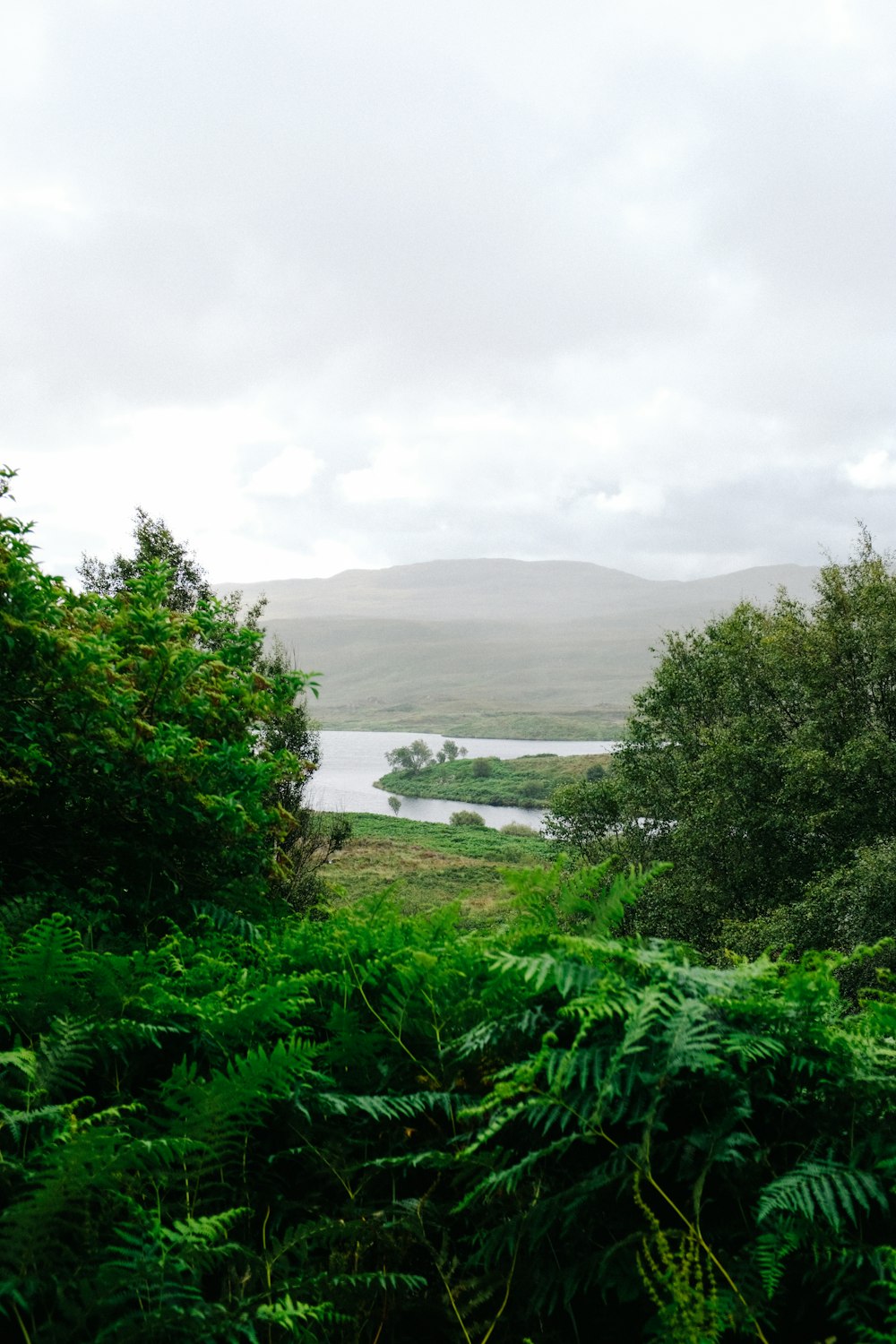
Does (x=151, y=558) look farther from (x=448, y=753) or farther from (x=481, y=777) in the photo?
(x=448, y=753)

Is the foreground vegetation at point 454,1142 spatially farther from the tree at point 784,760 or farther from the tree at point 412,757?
the tree at point 412,757

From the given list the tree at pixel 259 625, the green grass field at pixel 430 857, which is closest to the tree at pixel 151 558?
the tree at pixel 259 625

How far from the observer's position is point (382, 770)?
10956 cm

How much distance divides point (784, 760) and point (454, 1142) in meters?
20.9

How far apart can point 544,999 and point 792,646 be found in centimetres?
2247

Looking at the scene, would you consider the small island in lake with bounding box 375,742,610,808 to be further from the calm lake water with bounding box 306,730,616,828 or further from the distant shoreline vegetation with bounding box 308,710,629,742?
the distant shoreline vegetation with bounding box 308,710,629,742

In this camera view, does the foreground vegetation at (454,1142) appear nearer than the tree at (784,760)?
Yes

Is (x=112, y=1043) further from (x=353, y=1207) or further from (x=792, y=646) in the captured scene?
(x=792, y=646)

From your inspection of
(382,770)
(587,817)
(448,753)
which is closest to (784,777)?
(587,817)

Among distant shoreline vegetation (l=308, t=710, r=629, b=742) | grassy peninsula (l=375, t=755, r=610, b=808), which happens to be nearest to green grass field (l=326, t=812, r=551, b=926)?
grassy peninsula (l=375, t=755, r=610, b=808)

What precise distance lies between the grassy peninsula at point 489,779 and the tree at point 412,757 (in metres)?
0.86

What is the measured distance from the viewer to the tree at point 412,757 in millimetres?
97875

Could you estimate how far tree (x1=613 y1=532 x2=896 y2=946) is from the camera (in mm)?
19927

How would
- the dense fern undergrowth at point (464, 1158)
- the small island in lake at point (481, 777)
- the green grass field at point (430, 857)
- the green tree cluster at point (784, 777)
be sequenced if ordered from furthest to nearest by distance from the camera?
the small island in lake at point (481, 777)
the green grass field at point (430, 857)
the green tree cluster at point (784, 777)
the dense fern undergrowth at point (464, 1158)
